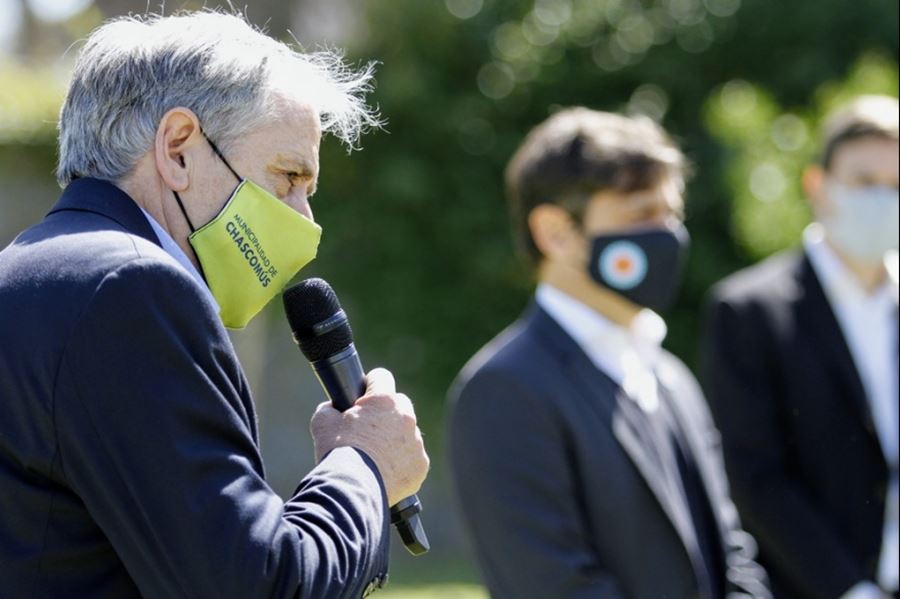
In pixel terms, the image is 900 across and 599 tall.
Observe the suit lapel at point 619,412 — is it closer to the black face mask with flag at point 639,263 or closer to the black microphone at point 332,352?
the black face mask with flag at point 639,263

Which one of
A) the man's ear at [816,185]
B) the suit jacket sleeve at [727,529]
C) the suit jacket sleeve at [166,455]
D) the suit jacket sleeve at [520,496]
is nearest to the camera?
the suit jacket sleeve at [166,455]

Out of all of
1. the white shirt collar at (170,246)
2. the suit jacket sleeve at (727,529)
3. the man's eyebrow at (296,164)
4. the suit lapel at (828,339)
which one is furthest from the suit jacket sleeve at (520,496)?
the white shirt collar at (170,246)

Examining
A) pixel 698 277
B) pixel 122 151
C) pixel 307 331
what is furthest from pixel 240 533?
pixel 698 277

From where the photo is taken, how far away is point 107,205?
7.72 feet

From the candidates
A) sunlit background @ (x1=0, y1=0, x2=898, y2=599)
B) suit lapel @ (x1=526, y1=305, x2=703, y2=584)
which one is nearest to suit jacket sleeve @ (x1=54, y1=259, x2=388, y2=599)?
suit lapel @ (x1=526, y1=305, x2=703, y2=584)

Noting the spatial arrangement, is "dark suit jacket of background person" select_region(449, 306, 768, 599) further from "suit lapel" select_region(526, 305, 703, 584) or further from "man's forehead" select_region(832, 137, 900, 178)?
"man's forehead" select_region(832, 137, 900, 178)

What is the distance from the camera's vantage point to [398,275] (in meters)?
11.1

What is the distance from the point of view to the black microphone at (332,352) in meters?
2.53

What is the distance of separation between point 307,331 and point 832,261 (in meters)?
2.71

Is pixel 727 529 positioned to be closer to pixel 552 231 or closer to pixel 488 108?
pixel 552 231

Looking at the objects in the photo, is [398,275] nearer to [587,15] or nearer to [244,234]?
[587,15]

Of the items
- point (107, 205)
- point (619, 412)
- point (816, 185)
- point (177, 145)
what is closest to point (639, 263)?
point (619, 412)

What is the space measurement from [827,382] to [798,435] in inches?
7.9

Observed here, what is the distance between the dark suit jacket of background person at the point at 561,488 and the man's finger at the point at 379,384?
1183mm
